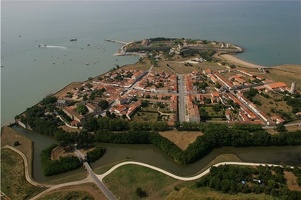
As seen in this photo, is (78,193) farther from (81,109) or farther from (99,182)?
(81,109)

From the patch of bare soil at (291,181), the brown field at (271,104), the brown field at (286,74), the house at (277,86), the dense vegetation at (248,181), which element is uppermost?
A: the brown field at (286,74)

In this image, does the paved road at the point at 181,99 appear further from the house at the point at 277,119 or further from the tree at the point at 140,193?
the tree at the point at 140,193

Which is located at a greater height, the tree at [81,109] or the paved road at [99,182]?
Answer: the tree at [81,109]

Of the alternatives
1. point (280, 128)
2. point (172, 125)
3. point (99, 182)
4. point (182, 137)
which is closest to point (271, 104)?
point (280, 128)

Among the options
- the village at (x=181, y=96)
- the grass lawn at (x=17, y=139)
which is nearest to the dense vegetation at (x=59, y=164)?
the grass lawn at (x=17, y=139)

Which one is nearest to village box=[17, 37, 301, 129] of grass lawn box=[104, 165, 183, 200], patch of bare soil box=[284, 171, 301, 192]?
grass lawn box=[104, 165, 183, 200]

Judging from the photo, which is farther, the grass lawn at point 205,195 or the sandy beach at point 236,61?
the sandy beach at point 236,61
